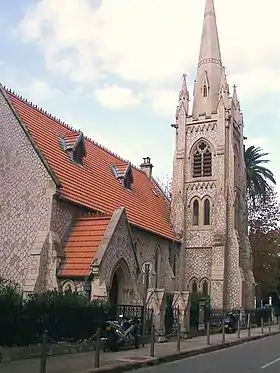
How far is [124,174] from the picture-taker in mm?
31281

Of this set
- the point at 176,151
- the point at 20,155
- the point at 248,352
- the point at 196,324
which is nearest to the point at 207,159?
the point at 176,151

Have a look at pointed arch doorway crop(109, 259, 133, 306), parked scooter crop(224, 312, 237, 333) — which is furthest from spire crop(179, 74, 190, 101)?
pointed arch doorway crop(109, 259, 133, 306)

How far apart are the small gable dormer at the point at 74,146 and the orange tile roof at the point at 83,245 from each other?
16.0 ft

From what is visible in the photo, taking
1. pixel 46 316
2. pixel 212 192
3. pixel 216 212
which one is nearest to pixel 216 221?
pixel 216 212

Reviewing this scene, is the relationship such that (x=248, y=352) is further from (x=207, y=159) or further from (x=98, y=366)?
(x=207, y=159)

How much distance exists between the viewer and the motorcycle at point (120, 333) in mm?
16391

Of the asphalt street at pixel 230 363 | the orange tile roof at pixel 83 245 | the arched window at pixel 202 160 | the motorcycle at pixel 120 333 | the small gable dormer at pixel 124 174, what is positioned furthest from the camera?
the arched window at pixel 202 160

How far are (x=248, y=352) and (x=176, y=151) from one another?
21482 mm

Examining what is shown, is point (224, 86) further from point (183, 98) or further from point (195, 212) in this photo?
point (195, 212)

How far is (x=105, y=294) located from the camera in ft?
61.1

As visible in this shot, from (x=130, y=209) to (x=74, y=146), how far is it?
16.5 feet

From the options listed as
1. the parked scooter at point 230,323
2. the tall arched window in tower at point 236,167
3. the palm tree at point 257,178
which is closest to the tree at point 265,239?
the palm tree at point 257,178

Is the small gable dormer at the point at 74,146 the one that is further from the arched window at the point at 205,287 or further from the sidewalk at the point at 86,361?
the arched window at the point at 205,287

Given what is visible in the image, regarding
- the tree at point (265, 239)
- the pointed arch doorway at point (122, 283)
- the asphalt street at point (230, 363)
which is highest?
the tree at point (265, 239)
